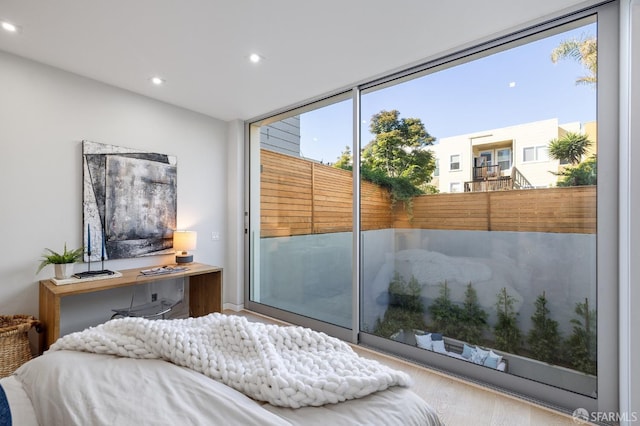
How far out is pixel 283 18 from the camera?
2037mm

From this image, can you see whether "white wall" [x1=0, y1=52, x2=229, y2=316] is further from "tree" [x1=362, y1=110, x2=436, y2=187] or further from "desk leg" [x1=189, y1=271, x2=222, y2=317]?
"tree" [x1=362, y1=110, x2=436, y2=187]

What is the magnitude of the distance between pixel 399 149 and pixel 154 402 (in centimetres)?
255

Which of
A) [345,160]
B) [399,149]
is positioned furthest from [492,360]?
[345,160]

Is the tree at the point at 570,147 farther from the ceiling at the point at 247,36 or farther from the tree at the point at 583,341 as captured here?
the tree at the point at 583,341

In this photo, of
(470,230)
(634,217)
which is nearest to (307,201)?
(470,230)

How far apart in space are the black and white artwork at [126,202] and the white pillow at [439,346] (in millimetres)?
2905

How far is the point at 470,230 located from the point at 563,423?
1309mm

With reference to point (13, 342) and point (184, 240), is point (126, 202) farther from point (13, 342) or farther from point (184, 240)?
point (13, 342)

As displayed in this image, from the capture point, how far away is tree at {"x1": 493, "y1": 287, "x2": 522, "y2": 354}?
2.25 m

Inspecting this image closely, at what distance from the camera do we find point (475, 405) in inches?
80.4

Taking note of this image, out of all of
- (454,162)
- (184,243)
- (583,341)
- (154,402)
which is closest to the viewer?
(154,402)

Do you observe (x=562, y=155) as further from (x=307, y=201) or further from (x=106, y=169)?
(x=106, y=169)

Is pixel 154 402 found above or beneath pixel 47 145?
beneath

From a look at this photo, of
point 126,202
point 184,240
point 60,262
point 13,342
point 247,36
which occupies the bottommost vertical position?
point 13,342
